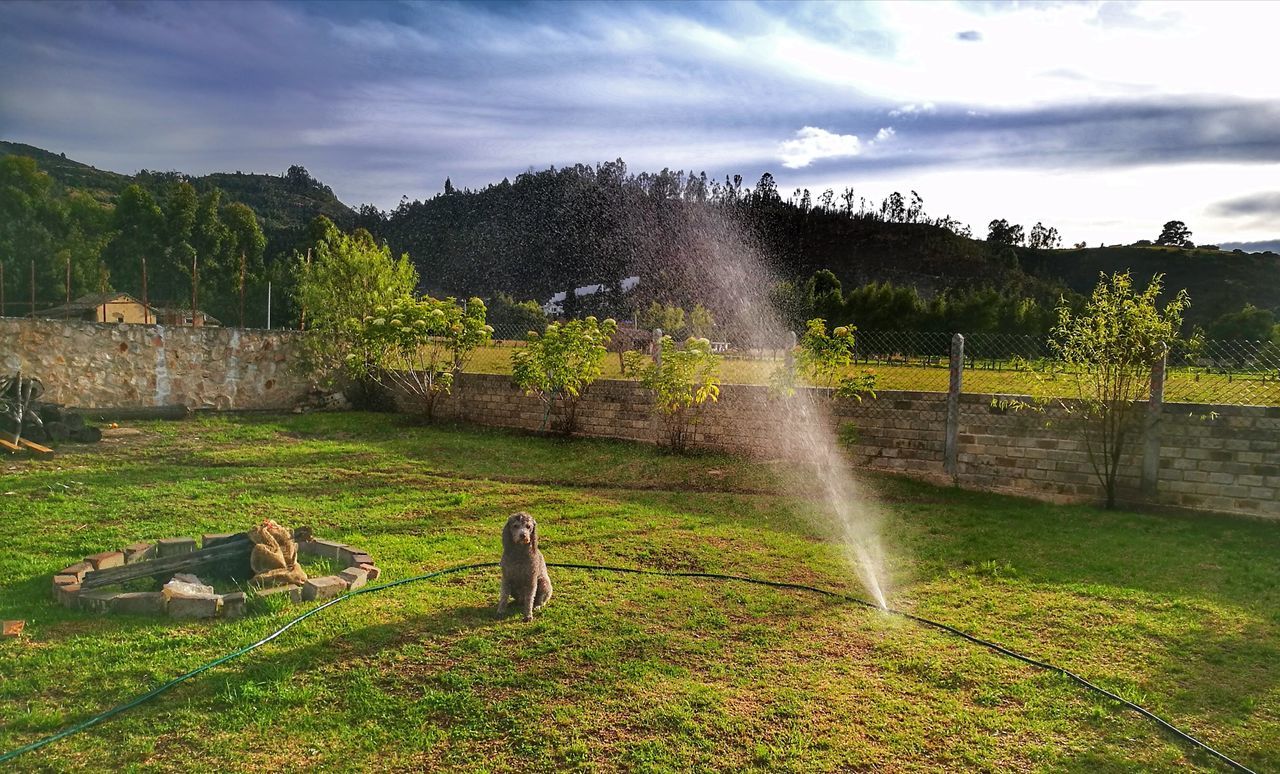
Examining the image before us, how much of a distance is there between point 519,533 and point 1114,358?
7.31 m

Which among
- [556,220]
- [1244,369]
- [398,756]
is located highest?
[556,220]

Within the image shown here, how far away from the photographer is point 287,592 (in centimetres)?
489

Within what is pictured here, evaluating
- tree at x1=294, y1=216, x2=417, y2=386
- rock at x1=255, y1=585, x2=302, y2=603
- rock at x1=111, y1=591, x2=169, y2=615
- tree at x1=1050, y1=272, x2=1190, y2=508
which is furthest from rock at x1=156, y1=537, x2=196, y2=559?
tree at x1=294, y1=216, x2=417, y2=386

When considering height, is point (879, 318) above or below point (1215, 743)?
above

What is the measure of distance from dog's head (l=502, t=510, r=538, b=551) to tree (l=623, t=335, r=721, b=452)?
20.5 ft

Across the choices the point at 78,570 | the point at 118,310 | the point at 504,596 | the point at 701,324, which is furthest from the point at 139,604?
the point at 701,324

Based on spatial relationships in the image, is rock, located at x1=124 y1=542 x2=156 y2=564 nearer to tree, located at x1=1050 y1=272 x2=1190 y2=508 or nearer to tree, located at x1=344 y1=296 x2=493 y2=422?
tree, located at x1=344 y1=296 x2=493 y2=422

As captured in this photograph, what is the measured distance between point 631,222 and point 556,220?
8.32 metres

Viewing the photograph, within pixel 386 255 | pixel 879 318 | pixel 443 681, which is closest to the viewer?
pixel 443 681

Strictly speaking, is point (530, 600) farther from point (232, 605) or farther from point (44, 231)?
point (44, 231)

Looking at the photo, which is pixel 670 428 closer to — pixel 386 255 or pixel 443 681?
pixel 443 681

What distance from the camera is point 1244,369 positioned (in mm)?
7578

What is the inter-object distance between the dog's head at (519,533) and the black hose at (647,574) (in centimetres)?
114

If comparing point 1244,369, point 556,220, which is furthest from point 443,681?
point 556,220
